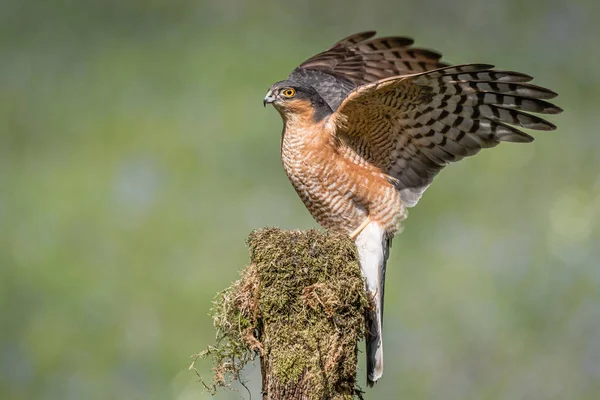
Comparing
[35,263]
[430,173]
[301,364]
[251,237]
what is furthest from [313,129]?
[35,263]

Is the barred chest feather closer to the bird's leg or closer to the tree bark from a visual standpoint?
the bird's leg

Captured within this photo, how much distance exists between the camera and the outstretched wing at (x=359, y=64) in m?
5.96

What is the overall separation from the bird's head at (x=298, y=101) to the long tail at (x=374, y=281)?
33.6 inches

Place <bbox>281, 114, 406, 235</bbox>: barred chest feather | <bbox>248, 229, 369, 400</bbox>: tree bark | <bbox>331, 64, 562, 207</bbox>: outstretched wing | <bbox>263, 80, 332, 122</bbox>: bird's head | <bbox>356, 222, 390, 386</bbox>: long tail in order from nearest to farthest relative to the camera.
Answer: <bbox>248, 229, 369, 400</bbox>: tree bark < <bbox>356, 222, 390, 386</bbox>: long tail < <bbox>331, 64, 562, 207</bbox>: outstretched wing < <bbox>281, 114, 406, 235</bbox>: barred chest feather < <bbox>263, 80, 332, 122</bbox>: bird's head

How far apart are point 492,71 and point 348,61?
6.06 feet

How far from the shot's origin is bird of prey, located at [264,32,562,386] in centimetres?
486

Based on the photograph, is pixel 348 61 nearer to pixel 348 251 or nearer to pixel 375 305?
pixel 375 305

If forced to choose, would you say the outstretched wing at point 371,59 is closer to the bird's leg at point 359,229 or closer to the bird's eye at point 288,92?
the bird's eye at point 288,92

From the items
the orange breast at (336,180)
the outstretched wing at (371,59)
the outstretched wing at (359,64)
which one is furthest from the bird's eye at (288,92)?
the outstretched wing at (371,59)

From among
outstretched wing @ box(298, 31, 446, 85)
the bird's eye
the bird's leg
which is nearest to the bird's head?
the bird's eye

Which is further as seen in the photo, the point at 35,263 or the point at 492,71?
the point at 35,263

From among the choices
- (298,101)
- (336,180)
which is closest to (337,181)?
(336,180)

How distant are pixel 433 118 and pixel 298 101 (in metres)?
0.91

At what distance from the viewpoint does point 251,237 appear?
12.8 feet
